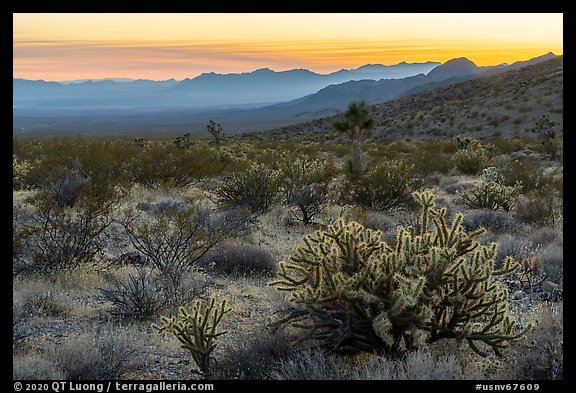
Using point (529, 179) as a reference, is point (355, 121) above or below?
above

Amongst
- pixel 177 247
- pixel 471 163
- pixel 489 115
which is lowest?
pixel 489 115

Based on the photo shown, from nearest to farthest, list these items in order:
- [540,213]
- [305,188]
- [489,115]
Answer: [540,213]
[305,188]
[489,115]

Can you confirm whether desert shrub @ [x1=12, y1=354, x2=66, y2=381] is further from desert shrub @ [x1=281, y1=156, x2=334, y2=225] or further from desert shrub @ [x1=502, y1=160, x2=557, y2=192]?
desert shrub @ [x1=502, y1=160, x2=557, y2=192]

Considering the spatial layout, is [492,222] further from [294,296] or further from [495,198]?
[294,296]

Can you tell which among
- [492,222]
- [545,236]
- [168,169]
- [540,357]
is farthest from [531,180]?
[540,357]

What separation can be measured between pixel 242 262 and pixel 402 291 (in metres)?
4.36

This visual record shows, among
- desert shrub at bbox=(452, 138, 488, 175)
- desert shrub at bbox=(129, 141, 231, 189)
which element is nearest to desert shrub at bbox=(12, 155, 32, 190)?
desert shrub at bbox=(129, 141, 231, 189)

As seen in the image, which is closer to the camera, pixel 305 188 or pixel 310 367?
pixel 310 367

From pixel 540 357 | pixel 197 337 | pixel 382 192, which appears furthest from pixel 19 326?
pixel 382 192

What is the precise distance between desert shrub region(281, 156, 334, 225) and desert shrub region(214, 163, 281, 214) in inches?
17.2

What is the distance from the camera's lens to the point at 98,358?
186 inches

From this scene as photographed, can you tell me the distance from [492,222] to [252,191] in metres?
5.63

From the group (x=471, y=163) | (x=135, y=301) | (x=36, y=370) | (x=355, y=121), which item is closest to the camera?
(x=36, y=370)

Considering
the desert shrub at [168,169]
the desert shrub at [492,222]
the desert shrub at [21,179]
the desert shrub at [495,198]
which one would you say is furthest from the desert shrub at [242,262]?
the desert shrub at [21,179]
